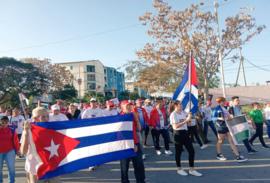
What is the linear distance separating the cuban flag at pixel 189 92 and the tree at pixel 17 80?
42823 millimetres

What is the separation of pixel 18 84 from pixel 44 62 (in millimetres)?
7231

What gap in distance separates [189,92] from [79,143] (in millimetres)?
3157

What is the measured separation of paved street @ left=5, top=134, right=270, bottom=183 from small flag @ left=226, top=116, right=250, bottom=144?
62cm

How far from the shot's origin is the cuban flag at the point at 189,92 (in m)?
7.48

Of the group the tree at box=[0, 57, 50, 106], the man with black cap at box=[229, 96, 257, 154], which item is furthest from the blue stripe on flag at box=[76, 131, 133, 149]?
the tree at box=[0, 57, 50, 106]

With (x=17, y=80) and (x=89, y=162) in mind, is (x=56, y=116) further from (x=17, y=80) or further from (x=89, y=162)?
(x=17, y=80)

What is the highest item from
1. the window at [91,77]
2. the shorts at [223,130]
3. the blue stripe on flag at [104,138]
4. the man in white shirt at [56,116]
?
the window at [91,77]

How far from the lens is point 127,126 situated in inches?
243

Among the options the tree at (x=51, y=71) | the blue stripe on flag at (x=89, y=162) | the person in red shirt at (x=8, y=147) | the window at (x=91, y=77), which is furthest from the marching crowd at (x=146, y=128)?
the window at (x=91, y=77)

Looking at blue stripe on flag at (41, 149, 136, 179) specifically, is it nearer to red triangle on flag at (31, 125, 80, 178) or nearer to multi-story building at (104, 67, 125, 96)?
red triangle on flag at (31, 125, 80, 178)

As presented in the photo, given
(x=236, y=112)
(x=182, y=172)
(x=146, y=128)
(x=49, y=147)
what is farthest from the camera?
(x=146, y=128)

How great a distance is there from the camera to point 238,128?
352 inches

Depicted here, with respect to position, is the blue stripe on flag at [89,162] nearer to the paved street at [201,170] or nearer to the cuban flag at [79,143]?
the cuban flag at [79,143]

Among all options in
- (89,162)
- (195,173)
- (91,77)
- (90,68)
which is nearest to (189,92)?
(195,173)
